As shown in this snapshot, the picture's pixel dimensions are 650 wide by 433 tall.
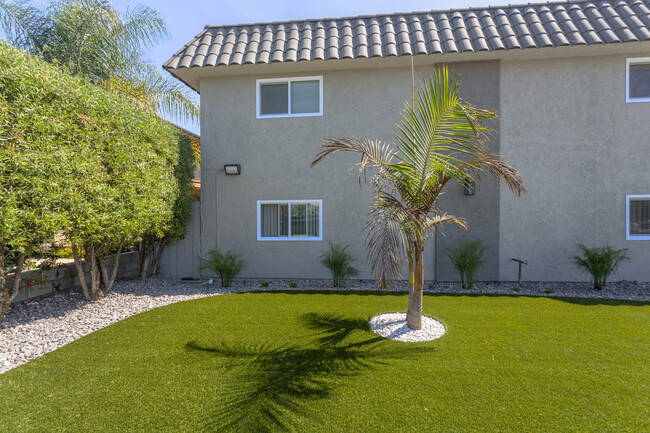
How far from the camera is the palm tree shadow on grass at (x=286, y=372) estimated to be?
273 centimetres

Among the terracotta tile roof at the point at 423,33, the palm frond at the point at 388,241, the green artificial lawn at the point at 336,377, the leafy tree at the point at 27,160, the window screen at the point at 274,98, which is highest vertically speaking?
the terracotta tile roof at the point at 423,33

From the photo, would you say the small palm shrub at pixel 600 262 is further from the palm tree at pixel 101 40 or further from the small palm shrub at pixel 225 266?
the palm tree at pixel 101 40

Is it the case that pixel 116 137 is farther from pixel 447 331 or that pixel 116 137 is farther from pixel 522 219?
pixel 522 219

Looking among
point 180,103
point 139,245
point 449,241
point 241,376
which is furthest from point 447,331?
point 180,103

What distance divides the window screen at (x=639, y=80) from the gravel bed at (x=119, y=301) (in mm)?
4213

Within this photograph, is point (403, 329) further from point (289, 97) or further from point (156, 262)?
point (156, 262)

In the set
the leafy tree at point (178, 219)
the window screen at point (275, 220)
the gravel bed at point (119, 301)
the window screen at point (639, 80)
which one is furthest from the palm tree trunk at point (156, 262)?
the window screen at point (639, 80)

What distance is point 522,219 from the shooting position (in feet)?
25.2

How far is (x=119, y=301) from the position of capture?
6.16 meters

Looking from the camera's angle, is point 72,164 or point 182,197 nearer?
point 72,164

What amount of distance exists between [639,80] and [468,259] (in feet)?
18.4

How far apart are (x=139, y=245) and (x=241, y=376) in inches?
257

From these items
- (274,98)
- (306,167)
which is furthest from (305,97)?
(306,167)

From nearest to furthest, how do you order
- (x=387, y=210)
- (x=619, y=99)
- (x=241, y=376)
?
(x=241, y=376) < (x=387, y=210) < (x=619, y=99)
